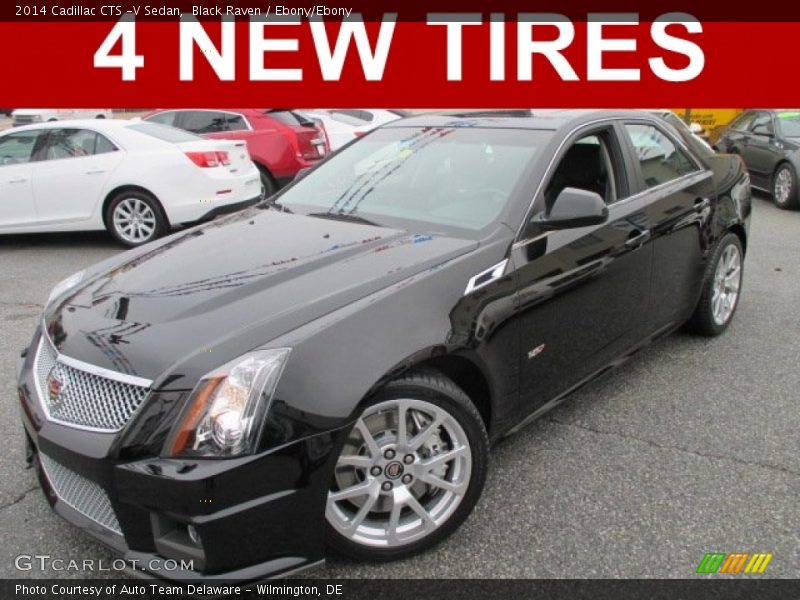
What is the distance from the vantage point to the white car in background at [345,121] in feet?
37.2

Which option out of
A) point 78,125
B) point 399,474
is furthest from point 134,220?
point 399,474

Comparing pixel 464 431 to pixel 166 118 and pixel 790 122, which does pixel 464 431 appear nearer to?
pixel 166 118

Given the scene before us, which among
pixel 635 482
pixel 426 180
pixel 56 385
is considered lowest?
pixel 635 482

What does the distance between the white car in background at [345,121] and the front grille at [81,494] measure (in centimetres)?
894

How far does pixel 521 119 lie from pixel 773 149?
8.59 metres

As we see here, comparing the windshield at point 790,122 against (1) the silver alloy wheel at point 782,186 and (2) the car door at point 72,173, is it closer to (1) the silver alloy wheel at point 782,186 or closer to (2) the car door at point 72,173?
(1) the silver alloy wheel at point 782,186

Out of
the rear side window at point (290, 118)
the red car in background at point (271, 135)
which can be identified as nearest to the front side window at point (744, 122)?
the red car in background at point (271, 135)

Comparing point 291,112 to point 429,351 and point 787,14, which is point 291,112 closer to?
point 429,351

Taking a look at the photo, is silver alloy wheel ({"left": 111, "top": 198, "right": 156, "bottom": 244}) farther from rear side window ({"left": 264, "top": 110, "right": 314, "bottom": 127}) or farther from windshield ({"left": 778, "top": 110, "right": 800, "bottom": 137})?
windshield ({"left": 778, "top": 110, "right": 800, "bottom": 137})

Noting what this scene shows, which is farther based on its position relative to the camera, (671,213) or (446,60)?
(446,60)

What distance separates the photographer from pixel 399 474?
8.20ft

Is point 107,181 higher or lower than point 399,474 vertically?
higher

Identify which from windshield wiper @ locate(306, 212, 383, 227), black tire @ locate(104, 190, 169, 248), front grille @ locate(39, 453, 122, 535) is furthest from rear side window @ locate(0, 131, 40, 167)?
front grille @ locate(39, 453, 122, 535)

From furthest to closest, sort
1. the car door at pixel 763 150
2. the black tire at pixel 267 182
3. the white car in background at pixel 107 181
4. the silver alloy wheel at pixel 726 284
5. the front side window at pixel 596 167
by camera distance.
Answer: the car door at pixel 763 150 → the black tire at pixel 267 182 → the white car in background at pixel 107 181 → the silver alloy wheel at pixel 726 284 → the front side window at pixel 596 167
